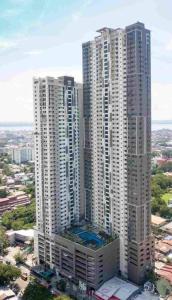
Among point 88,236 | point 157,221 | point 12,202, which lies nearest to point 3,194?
point 12,202

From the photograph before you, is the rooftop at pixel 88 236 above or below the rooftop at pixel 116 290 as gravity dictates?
above

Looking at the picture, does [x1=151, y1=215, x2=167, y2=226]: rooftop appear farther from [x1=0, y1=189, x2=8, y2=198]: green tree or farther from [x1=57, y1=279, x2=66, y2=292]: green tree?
[x1=0, y1=189, x2=8, y2=198]: green tree

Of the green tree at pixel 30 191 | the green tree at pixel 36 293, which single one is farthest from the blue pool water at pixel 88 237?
the green tree at pixel 30 191

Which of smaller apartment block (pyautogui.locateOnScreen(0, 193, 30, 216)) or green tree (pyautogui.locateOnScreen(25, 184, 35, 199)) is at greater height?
green tree (pyautogui.locateOnScreen(25, 184, 35, 199))

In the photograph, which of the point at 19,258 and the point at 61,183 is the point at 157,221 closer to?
the point at 61,183

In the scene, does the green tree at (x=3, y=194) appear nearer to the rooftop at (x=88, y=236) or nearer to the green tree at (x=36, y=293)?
the rooftop at (x=88, y=236)

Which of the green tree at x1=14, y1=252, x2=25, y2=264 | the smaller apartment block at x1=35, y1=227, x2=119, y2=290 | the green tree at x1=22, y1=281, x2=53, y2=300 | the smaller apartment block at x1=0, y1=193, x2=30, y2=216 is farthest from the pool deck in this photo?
the smaller apartment block at x1=0, y1=193, x2=30, y2=216

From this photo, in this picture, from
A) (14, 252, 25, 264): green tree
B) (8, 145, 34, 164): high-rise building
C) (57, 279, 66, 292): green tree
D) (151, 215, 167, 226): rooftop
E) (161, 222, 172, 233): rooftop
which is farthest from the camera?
(8, 145, 34, 164): high-rise building

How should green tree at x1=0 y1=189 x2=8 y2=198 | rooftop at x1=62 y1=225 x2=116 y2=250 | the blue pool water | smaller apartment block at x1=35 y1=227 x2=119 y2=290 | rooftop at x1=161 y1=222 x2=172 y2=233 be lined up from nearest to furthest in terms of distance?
1. smaller apartment block at x1=35 y1=227 x2=119 y2=290
2. rooftop at x1=62 y1=225 x2=116 y2=250
3. the blue pool water
4. rooftop at x1=161 y1=222 x2=172 y2=233
5. green tree at x1=0 y1=189 x2=8 y2=198

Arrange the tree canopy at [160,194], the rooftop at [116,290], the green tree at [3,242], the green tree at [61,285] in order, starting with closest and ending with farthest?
the rooftop at [116,290], the green tree at [61,285], the green tree at [3,242], the tree canopy at [160,194]
